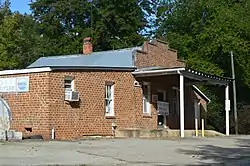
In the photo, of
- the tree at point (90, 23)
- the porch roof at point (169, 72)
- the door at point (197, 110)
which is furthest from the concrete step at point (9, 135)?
the tree at point (90, 23)

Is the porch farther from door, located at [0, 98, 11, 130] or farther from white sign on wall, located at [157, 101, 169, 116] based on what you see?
door, located at [0, 98, 11, 130]

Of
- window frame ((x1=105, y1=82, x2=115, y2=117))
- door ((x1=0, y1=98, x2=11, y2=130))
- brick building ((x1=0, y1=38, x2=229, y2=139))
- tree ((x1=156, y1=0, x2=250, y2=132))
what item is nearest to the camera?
door ((x1=0, y1=98, x2=11, y2=130))

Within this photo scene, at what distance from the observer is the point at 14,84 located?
2853 centimetres

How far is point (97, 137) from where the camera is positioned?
2864cm

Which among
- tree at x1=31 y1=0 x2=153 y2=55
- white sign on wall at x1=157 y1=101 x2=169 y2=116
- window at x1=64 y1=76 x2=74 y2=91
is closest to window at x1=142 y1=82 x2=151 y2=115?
white sign on wall at x1=157 y1=101 x2=169 y2=116

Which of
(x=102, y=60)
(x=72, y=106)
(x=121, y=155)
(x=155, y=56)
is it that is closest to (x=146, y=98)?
(x=155, y=56)

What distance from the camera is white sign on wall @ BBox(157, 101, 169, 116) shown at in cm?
3406

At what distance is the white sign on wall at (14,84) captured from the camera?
2816 centimetres

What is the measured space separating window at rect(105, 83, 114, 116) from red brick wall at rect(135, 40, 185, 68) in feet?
8.44

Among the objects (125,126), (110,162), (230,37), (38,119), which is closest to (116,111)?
(125,126)

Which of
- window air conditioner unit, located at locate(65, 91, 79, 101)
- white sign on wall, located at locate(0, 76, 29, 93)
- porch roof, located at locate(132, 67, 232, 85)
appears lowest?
window air conditioner unit, located at locate(65, 91, 79, 101)

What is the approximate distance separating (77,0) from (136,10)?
6.60 m

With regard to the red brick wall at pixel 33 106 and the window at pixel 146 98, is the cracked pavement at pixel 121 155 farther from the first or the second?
the window at pixel 146 98

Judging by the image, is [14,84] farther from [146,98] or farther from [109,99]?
[146,98]
